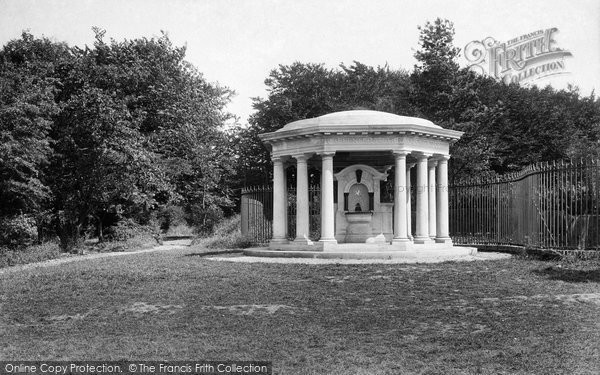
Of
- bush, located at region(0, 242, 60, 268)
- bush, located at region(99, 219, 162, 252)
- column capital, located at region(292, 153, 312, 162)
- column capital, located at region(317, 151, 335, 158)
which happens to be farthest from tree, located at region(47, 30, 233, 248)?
column capital, located at region(317, 151, 335, 158)

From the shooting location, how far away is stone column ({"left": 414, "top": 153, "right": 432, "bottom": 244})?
79.7 feet

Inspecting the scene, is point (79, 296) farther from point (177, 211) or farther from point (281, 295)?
point (177, 211)

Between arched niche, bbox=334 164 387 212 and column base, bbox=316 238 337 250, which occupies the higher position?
arched niche, bbox=334 164 387 212

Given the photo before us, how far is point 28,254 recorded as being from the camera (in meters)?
25.6

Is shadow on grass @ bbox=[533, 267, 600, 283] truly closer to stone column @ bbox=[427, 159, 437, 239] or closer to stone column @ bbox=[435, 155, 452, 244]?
stone column @ bbox=[435, 155, 452, 244]

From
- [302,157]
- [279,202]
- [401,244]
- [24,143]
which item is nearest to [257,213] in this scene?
[279,202]

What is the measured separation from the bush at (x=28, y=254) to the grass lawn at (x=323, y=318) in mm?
7615

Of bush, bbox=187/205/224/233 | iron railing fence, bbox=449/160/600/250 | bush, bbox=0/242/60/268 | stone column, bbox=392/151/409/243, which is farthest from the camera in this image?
bush, bbox=187/205/224/233

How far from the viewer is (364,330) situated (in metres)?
9.80

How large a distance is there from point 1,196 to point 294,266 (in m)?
15.6

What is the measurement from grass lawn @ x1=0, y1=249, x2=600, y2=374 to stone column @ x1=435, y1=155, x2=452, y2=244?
8.86 m

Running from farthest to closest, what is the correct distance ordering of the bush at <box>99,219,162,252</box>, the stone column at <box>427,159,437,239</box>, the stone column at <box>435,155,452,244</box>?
the bush at <box>99,219,162,252</box>
the stone column at <box>427,159,437,239</box>
the stone column at <box>435,155,452,244</box>

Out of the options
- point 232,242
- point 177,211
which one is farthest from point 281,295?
point 177,211

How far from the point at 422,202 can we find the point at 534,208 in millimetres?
4167
